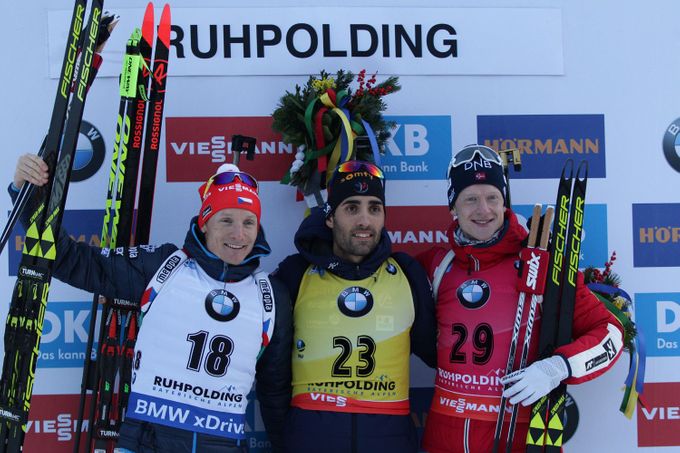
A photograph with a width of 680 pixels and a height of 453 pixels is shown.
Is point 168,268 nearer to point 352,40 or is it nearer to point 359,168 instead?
point 359,168

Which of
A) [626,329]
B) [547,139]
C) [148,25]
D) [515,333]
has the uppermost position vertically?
[148,25]

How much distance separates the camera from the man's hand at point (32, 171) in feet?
9.04

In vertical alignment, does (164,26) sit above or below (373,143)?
above

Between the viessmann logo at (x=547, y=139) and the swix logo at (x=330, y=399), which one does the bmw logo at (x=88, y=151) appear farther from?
the viessmann logo at (x=547, y=139)

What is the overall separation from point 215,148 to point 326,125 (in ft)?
2.06

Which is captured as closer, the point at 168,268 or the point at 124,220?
the point at 168,268

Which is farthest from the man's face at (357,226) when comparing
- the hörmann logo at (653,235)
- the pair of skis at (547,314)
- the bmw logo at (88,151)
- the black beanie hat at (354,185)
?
the hörmann logo at (653,235)

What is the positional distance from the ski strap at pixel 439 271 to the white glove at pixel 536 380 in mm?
512

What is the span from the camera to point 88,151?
11.8ft

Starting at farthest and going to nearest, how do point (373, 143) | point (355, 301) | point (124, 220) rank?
1. point (373, 143)
2. point (124, 220)
3. point (355, 301)

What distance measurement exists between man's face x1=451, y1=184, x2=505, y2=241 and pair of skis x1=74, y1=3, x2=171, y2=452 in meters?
1.42

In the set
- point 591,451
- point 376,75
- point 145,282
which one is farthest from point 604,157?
point 145,282

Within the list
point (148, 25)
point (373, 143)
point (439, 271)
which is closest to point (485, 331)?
point (439, 271)

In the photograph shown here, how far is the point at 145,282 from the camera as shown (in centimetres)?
292
